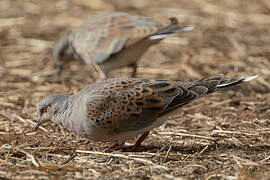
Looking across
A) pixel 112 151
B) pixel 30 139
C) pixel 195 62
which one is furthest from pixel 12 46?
pixel 112 151

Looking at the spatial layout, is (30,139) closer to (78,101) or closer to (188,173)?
(78,101)

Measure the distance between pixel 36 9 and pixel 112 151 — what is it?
7.02 metres

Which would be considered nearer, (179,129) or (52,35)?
(179,129)

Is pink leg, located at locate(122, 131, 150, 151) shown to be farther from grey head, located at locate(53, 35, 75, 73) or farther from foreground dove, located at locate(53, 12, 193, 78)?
grey head, located at locate(53, 35, 75, 73)

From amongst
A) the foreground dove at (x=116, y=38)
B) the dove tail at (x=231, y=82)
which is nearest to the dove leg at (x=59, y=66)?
the foreground dove at (x=116, y=38)

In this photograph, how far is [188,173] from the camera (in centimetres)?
399

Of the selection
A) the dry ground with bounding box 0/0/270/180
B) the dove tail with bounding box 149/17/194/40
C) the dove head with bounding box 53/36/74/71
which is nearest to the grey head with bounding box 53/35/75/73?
the dove head with bounding box 53/36/74/71

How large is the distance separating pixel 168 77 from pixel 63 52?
1852 mm

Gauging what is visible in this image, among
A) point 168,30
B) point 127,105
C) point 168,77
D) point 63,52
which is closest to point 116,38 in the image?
point 168,30

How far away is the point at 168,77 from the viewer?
7.70 meters

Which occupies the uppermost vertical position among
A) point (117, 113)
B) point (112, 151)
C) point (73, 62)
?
point (117, 113)

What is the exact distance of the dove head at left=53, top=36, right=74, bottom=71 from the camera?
8.34 metres

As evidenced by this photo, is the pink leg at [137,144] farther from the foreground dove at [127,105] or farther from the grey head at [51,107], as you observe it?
the grey head at [51,107]

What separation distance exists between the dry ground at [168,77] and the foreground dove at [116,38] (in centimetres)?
51
